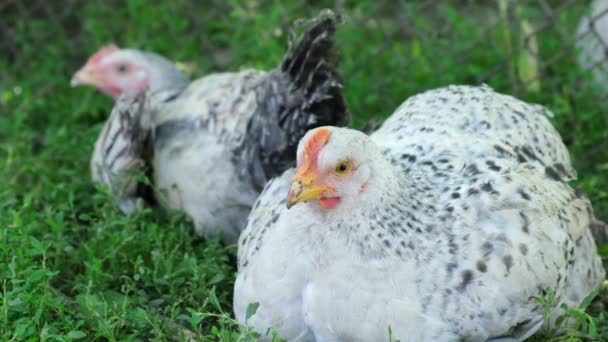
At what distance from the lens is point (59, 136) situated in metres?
4.09

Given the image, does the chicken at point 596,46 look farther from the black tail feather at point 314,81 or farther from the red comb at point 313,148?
the red comb at point 313,148

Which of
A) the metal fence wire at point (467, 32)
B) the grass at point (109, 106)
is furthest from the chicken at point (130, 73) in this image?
the metal fence wire at point (467, 32)

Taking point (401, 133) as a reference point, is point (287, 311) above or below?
below

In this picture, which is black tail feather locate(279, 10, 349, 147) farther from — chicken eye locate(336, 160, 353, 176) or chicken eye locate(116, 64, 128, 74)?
chicken eye locate(116, 64, 128, 74)

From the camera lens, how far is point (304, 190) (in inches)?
89.0

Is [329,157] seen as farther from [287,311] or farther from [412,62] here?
[412,62]

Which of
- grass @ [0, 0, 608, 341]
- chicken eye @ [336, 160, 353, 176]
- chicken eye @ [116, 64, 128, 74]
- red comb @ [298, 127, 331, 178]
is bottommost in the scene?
grass @ [0, 0, 608, 341]

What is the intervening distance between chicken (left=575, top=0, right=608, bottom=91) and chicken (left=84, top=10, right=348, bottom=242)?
56.5 inches

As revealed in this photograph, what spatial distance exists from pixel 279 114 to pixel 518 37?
5.67 feet

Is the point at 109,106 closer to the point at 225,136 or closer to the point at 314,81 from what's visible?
the point at 225,136

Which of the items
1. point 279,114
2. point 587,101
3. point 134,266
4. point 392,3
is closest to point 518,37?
point 587,101

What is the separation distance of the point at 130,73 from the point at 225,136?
36.7 inches

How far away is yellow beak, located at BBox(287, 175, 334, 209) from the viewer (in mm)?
2248

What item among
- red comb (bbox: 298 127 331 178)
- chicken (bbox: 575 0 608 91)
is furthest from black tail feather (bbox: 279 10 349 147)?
chicken (bbox: 575 0 608 91)
